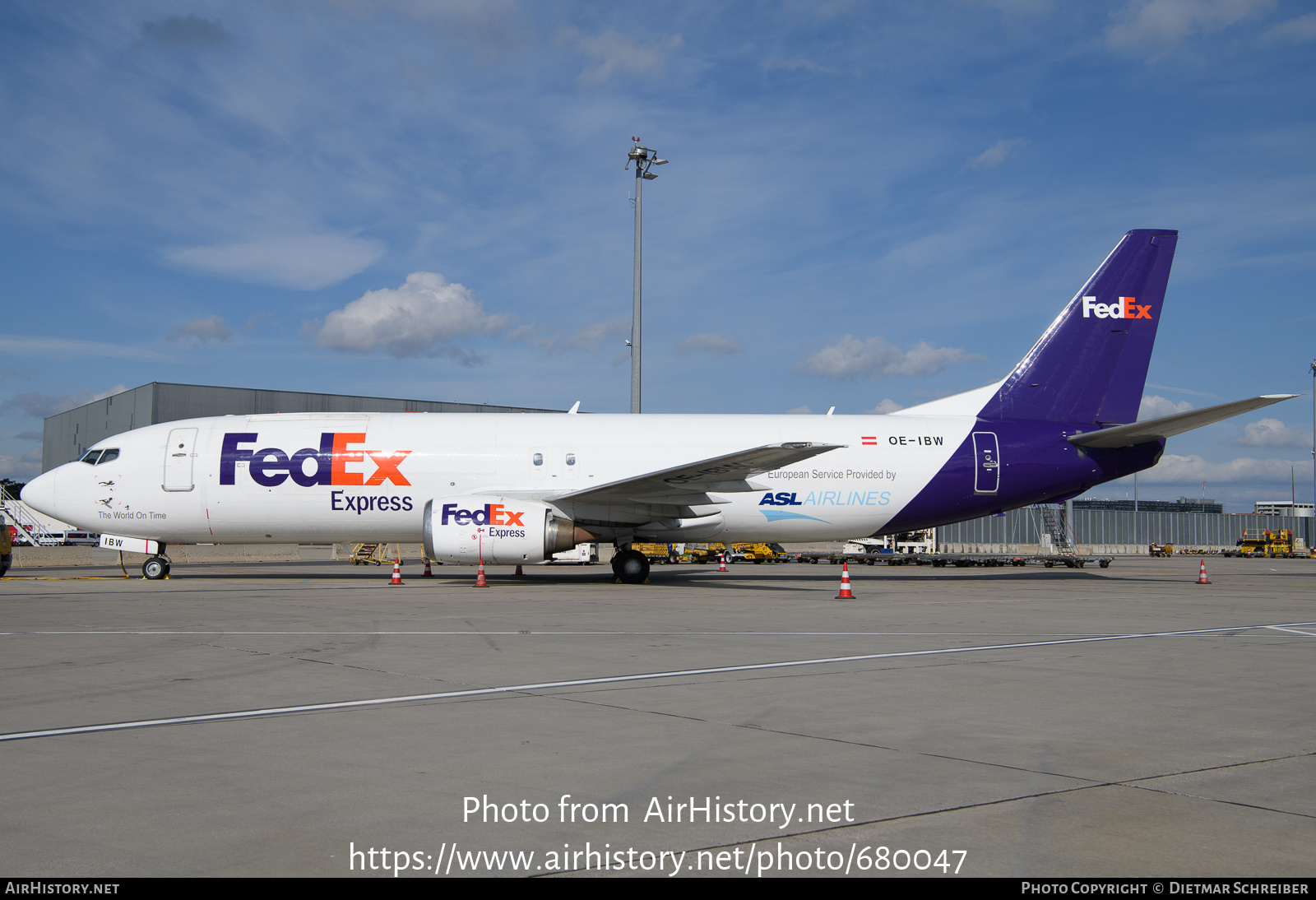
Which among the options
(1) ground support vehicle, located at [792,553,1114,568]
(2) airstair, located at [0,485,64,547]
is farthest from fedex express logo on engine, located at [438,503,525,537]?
(1) ground support vehicle, located at [792,553,1114,568]

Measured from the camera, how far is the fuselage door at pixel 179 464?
69.3ft

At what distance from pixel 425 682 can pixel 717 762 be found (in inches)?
136

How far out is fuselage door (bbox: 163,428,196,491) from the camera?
2111 cm

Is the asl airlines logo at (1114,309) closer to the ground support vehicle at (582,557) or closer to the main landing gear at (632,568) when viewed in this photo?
the main landing gear at (632,568)

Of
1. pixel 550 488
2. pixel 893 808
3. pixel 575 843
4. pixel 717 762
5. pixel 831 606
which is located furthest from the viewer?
pixel 550 488

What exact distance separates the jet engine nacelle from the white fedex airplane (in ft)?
0.13

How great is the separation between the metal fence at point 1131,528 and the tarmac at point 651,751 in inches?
1922

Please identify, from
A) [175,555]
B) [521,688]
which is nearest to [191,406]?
[175,555]

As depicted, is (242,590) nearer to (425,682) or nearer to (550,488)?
(550,488)

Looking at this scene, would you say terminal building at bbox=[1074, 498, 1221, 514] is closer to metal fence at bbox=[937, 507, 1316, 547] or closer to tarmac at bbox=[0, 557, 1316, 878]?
metal fence at bbox=[937, 507, 1316, 547]

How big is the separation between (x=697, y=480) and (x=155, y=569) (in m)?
13.5

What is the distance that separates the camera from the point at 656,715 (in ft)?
20.0

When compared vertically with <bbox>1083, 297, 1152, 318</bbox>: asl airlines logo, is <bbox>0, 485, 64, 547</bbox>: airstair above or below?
below

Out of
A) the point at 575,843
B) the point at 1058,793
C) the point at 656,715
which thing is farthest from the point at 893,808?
the point at 656,715
